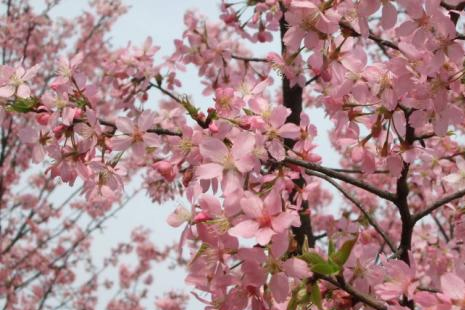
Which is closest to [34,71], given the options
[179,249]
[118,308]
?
[179,249]

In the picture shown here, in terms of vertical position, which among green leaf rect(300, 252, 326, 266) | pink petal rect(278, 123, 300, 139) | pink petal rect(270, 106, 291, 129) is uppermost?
pink petal rect(270, 106, 291, 129)

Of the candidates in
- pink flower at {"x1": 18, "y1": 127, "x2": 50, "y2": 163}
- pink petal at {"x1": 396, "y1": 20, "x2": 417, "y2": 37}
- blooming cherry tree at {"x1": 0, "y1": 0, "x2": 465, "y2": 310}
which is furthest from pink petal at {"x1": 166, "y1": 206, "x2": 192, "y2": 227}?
pink petal at {"x1": 396, "y1": 20, "x2": 417, "y2": 37}

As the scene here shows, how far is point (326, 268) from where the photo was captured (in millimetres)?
1408

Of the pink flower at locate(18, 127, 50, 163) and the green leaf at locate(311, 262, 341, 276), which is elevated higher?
the pink flower at locate(18, 127, 50, 163)

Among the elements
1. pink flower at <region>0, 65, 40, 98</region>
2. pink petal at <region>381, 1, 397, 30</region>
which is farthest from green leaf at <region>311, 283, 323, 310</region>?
pink flower at <region>0, 65, 40, 98</region>

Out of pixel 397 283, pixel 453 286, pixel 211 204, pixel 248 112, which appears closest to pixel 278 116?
pixel 248 112

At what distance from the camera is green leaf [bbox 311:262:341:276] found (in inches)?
55.4

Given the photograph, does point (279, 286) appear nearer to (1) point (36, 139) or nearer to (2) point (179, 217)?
(2) point (179, 217)

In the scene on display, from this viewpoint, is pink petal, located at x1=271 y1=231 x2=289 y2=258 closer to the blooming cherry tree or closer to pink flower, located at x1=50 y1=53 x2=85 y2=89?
the blooming cherry tree

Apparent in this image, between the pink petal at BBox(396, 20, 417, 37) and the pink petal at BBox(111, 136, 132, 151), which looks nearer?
the pink petal at BBox(396, 20, 417, 37)

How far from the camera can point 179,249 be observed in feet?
5.68

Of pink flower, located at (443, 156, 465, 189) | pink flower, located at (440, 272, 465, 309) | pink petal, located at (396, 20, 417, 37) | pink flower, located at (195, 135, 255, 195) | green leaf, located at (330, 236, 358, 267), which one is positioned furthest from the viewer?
pink flower, located at (443, 156, 465, 189)

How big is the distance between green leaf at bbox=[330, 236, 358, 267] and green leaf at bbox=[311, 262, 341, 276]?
0.03m

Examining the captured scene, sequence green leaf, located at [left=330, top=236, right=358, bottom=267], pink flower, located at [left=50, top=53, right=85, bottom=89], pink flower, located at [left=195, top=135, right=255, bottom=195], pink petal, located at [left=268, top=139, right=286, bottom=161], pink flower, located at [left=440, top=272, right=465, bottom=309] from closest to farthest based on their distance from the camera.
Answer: pink flower, located at [left=440, top=272, right=465, bottom=309]
green leaf, located at [left=330, top=236, right=358, bottom=267]
pink flower, located at [left=195, top=135, right=255, bottom=195]
pink petal, located at [left=268, top=139, right=286, bottom=161]
pink flower, located at [left=50, top=53, right=85, bottom=89]
